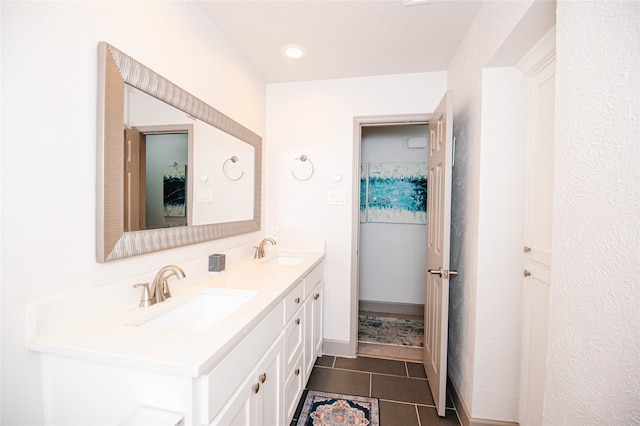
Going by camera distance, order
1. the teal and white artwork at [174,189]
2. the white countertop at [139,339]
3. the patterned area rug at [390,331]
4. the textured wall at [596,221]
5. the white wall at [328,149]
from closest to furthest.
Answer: the textured wall at [596,221] → the white countertop at [139,339] → the teal and white artwork at [174,189] → the white wall at [328,149] → the patterned area rug at [390,331]

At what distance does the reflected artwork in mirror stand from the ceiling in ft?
1.94

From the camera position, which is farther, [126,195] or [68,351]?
[126,195]

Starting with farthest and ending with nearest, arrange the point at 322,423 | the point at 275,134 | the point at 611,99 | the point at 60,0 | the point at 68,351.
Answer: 1. the point at 275,134
2. the point at 322,423
3. the point at 60,0
4. the point at 68,351
5. the point at 611,99

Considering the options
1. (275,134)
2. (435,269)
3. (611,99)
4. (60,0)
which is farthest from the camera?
(275,134)

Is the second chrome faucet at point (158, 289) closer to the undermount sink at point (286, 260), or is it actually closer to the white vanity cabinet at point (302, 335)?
the white vanity cabinet at point (302, 335)

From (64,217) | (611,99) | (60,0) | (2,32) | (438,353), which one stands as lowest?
(438,353)

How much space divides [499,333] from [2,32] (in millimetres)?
2338

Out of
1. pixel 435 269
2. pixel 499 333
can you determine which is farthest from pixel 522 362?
pixel 435 269

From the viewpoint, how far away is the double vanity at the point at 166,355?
0.76 metres

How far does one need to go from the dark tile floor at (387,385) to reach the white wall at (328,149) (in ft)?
0.94

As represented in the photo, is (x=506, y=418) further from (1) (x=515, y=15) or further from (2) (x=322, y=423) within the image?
(1) (x=515, y=15)

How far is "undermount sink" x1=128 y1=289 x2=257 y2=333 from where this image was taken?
1231 millimetres

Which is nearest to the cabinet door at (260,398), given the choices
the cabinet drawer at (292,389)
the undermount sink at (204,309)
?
the cabinet drawer at (292,389)

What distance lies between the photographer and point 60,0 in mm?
916
